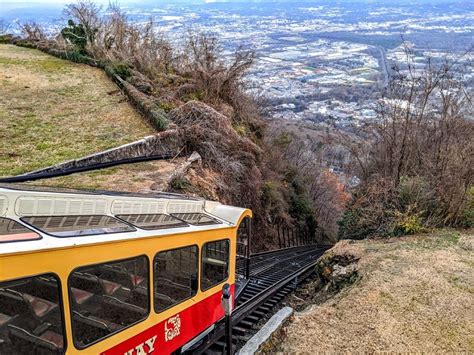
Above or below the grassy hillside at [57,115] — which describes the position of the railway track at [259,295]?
below

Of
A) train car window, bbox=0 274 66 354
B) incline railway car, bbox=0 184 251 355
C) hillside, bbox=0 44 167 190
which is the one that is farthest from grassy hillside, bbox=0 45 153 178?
train car window, bbox=0 274 66 354

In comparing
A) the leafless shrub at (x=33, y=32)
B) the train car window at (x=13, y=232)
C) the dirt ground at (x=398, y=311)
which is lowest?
the dirt ground at (x=398, y=311)

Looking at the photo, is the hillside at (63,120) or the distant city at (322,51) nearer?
the hillside at (63,120)

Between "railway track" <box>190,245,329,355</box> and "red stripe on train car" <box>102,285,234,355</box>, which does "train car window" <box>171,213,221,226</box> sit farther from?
"railway track" <box>190,245,329,355</box>

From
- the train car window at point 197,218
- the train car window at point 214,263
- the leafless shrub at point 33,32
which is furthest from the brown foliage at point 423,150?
the leafless shrub at point 33,32

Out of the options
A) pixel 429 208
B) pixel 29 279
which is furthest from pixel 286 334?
pixel 429 208

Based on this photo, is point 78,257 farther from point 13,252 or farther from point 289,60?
point 289,60

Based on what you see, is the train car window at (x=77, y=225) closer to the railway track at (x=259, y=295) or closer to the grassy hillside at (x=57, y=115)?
the railway track at (x=259, y=295)
